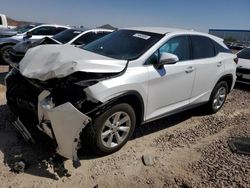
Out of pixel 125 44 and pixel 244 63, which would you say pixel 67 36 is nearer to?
pixel 125 44

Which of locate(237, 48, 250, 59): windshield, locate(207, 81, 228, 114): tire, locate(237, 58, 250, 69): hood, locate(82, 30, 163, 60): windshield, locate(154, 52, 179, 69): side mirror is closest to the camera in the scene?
locate(154, 52, 179, 69): side mirror

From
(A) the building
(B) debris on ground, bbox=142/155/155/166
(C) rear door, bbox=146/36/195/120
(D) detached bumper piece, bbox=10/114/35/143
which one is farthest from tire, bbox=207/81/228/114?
(A) the building

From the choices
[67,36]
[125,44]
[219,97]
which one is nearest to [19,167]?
[125,44]

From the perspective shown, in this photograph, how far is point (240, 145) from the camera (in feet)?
16.0

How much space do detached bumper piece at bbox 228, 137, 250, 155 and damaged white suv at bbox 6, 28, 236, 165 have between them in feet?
3.15

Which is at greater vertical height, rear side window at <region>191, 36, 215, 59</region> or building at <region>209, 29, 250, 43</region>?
rear side window at <region>191, 36, 215, 59</region>

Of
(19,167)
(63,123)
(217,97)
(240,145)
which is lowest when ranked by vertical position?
(240,145)

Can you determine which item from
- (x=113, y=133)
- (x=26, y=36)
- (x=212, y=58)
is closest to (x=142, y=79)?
(x=113, y=133)

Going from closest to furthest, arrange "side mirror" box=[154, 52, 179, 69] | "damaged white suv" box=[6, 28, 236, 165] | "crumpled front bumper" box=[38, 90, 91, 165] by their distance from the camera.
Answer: "crumpled front bumper" box=[38, 90, 91, 165]
"damaged white suv" box=[6, 28, 236, 165]
"side mirror" box=[154, 52, 179, 69]

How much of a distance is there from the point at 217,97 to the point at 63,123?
153 inches

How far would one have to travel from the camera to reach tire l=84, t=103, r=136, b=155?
3625mm

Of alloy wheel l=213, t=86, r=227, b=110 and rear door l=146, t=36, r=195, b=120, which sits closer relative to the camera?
rear door l=146, t=36, r=195, b=120

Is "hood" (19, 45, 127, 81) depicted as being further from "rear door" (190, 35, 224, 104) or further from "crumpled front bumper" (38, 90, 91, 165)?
"rear door" (190, 35, 224, 104)

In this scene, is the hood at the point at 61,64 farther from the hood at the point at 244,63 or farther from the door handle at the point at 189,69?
the hood at the point at 244,63
